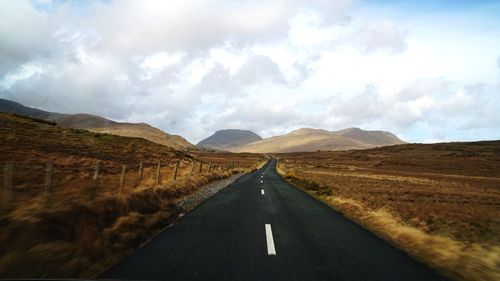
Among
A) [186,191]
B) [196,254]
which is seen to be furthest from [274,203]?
[196,254]

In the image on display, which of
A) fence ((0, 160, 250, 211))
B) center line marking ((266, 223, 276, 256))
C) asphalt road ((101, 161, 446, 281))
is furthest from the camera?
fence ((0, 160, 250, 211))

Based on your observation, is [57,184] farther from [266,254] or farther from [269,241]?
[266,254]

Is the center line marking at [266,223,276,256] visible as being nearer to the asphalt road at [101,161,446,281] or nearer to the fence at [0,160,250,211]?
the asphalt road at [101,161,446,281]

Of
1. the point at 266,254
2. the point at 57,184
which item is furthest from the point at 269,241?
the point at 57,184

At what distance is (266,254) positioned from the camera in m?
8.67

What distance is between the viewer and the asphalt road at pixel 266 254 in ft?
23.4

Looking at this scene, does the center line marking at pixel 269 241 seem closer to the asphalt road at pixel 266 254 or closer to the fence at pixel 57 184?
the asphalt road at pixel 266 254

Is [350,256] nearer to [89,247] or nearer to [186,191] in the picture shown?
[89,247]

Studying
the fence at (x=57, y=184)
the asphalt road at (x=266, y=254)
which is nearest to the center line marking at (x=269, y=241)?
the asphalt road at (x=266, y=254)

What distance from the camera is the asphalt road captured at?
23.4 feet

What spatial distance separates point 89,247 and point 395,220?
10340 mm

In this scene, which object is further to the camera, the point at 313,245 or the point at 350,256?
the point at 313,245

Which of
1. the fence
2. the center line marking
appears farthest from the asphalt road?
the fence

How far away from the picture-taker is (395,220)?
558 inches
